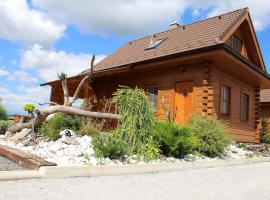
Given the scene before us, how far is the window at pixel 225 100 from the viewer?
574 inches

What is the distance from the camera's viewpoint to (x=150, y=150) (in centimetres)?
820

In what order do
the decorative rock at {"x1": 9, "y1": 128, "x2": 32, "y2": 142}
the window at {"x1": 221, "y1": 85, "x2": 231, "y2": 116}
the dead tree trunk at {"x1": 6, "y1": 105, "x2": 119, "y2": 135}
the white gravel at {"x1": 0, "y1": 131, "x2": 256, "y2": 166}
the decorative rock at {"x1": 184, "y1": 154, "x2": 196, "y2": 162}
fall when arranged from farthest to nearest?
the window at {"x1": 221, "y1": 85, "x2": 231, "y2": 116}, the dead tree trunk at {"x1": 6, "y1": 105, "x2": 119, "y2": 135}, the decorative rock at {"x1": 9, "y1": 128, "x2": 32, "y2": 142}, the decorative rock at {"x1": 184, "y1": 154, "x2": 196, "y2": 162}, the white gravel at {"x1": 0, "y1": 131, "x2": 256, "y2": 166}

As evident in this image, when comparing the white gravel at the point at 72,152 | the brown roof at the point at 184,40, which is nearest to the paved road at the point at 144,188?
the white gravel at the point at 72,152

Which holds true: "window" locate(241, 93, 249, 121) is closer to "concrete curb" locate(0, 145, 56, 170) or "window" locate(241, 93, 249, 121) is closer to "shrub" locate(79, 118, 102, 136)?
"shrub" locate(79, 118, 102, 136)

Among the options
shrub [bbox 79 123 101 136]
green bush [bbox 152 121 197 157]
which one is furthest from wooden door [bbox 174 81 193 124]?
shrub [bbox 79 123 101 136]

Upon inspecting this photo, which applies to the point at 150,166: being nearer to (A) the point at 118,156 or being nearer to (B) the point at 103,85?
(A) the point at 118,156

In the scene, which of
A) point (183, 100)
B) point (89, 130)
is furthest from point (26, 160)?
point (183, 100)

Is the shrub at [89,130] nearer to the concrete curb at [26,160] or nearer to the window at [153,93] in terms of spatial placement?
the concrete curb at [26,160]

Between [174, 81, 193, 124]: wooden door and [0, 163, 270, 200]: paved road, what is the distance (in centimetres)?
694

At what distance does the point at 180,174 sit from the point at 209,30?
30.9 feet

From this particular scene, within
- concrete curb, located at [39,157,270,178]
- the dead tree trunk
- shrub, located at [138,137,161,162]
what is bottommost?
concrete curb, located at [39,157,270,178]

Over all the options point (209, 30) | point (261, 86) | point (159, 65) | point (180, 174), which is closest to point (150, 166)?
point (180, 174)

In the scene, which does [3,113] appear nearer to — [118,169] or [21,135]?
[21,135]

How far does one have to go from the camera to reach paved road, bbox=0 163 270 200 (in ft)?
14.8
